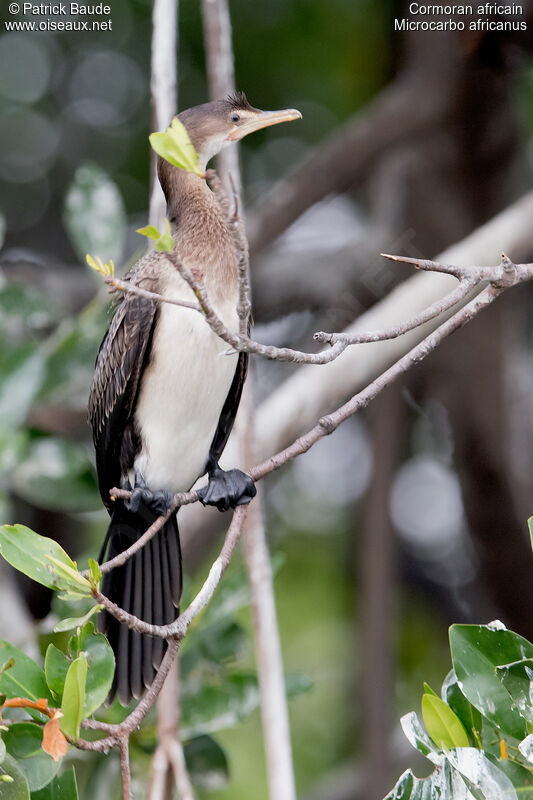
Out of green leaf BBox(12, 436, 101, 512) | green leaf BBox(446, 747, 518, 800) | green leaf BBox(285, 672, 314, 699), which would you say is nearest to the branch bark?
green leaf BBox(12, 436, 101, 512)

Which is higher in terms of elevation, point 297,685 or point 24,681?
point 24,681

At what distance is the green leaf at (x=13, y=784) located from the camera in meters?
1.15

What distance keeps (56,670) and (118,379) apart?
0.83 m

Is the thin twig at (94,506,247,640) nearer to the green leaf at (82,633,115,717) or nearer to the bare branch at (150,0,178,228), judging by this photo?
the green leaf at (82,633,115,717)

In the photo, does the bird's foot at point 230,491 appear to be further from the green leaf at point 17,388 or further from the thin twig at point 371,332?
the thin twig at point 371,332

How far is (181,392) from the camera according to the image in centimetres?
196

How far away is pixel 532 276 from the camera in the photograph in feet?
4.54

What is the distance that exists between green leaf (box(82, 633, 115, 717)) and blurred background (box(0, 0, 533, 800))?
2.86 feet

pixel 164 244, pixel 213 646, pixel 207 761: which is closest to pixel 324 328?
pixel 213 646

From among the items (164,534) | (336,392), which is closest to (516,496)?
(336,392)

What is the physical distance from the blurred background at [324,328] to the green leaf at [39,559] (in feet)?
3.34

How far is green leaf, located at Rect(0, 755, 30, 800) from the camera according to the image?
3.77 ft

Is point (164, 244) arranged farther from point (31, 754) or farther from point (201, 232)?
point (201, 232)

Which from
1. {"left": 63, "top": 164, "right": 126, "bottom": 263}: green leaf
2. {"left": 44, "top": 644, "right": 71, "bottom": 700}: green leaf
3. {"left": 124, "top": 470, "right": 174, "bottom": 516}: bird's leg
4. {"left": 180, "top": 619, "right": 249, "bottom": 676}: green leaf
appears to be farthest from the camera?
{"left": 63, "top": 164, "right": 126, "bottom": 263}: green leaf
